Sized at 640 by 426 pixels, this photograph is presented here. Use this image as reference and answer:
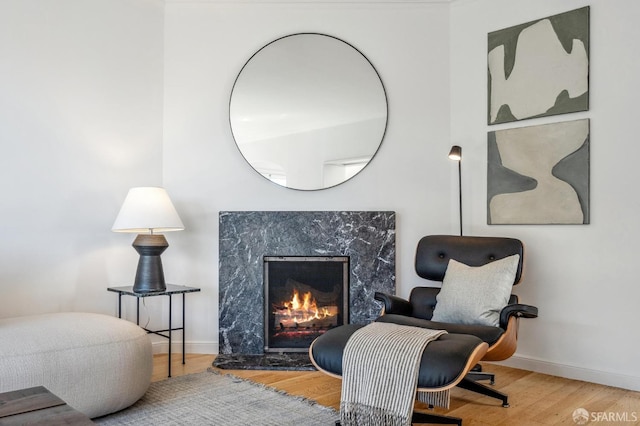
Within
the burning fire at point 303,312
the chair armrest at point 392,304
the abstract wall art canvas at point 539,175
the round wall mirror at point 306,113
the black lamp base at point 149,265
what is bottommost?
the burning fire at point 303,312

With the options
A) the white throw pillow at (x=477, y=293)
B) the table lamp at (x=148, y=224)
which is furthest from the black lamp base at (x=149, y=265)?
the white throw pillow at (x=477, y=293)

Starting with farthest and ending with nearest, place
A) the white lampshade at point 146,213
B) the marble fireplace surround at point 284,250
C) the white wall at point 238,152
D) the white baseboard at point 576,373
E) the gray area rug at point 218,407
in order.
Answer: the white wall at point 238,152, the marble fireplace surround at point 284,250, the white lampshade at point 146,213, the white baseboard at point 576,373, the gray area rug at point 218,407

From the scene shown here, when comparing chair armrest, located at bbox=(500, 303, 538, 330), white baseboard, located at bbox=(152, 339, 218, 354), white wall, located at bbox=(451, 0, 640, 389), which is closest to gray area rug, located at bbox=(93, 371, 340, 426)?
white baseboard, located at bbox=(152, 339, 218, 354)

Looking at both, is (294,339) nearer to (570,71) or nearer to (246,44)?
(246,44)

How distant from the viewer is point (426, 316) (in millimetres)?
3256

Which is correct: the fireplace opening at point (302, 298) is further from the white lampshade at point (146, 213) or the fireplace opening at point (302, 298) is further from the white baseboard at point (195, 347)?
the white lampshade at point (146, 213)

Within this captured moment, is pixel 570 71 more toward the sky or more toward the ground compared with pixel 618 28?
more toward the ground

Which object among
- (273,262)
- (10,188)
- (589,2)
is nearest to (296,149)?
(273,262)

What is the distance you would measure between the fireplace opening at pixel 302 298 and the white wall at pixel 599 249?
1212mm

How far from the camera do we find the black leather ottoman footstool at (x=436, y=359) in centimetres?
216

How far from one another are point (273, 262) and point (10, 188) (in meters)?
1.73

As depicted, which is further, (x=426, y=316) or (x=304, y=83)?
(x=304, y=83)

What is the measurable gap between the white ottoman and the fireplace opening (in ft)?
4.07

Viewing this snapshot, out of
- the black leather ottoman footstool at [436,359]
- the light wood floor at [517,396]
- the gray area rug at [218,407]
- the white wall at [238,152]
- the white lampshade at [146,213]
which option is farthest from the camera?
the white wall at [238,152]
